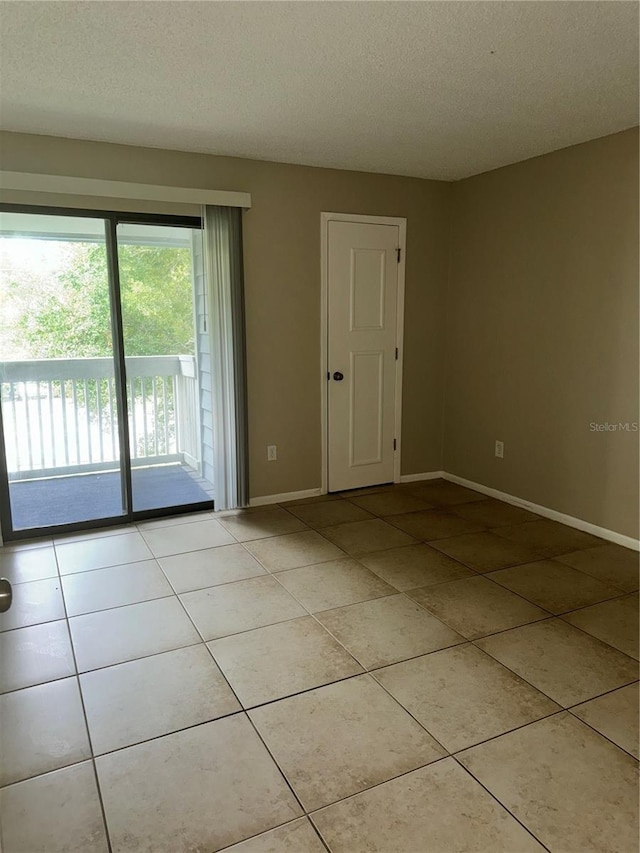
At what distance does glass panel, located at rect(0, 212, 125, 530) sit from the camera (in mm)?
3543

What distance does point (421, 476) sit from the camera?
501 cm

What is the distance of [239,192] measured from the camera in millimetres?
3900

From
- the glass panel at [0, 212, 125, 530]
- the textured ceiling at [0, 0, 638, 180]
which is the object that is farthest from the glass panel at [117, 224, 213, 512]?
the textured ceiling at [0, 0, 638, 180]

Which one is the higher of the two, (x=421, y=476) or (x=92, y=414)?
(x=92, y=414)

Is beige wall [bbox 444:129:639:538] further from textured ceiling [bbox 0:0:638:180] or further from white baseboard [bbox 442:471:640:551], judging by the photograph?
textured ceiling [bbox 0:0:638:180]

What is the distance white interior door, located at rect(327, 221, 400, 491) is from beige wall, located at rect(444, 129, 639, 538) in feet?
1.85

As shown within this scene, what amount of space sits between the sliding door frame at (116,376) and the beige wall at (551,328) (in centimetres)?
213

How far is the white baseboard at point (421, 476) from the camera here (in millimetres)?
4945

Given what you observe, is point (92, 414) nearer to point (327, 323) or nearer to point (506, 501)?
point (327, 323)

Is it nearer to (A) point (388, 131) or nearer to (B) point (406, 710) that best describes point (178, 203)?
(A) point (388, 131)

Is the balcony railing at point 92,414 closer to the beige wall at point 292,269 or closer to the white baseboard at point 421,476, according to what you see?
the beige wall at point 292,269

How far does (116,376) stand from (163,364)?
35cm

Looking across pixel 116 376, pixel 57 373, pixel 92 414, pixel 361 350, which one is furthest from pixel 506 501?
pixel 57 373

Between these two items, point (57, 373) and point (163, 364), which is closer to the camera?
point (57, 373)
